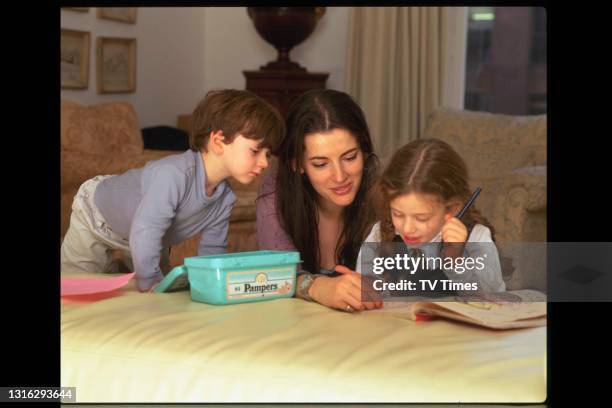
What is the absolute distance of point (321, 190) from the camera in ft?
4.54

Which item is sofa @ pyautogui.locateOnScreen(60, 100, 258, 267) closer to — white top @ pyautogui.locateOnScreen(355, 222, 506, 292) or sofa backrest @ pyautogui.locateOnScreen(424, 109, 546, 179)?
white top @ pyautogui.locateOnScreen(355, 222, 506, 292)

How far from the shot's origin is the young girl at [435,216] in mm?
1295

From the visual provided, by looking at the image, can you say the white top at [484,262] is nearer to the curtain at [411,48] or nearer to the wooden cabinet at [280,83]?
the wooden cabinet at [280,83]

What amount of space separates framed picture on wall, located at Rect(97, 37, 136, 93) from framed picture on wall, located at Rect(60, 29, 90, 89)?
45 mm

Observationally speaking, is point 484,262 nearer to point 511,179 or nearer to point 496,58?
point 511,179

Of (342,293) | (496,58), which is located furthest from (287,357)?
(496,58)

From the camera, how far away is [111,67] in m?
3.06

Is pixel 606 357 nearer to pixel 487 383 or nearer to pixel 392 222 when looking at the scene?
pixel 487 383

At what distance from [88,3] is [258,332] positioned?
49 cm

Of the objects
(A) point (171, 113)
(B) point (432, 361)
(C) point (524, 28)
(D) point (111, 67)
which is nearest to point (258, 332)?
(B) point (432, 361)

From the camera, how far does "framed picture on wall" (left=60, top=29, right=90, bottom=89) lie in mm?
2639

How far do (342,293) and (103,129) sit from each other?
0.97m

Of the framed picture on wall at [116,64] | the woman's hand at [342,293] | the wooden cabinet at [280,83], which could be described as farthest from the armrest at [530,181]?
the framed picture on wall at [116,64]

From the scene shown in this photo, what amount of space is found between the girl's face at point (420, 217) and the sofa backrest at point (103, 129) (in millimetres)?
510
